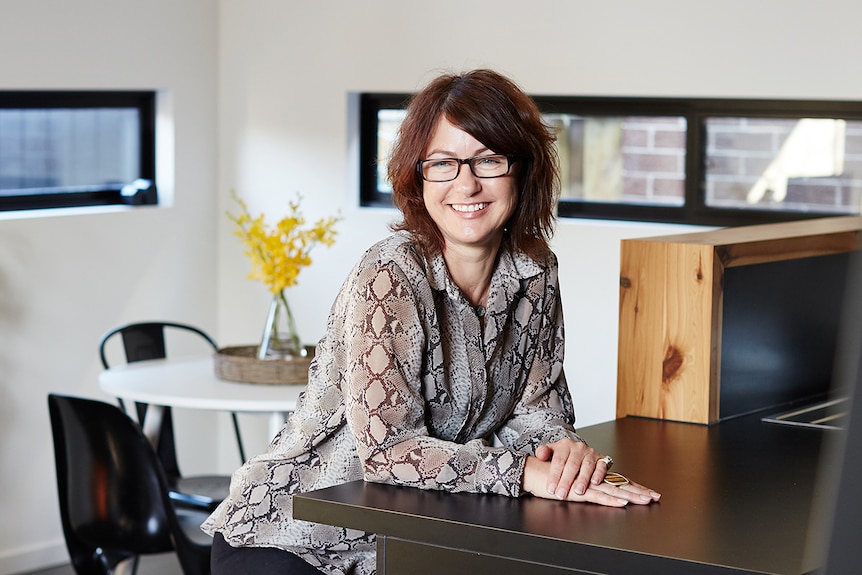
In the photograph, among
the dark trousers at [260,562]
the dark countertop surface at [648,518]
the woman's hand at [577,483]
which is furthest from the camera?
the dark trousers at [260,562]

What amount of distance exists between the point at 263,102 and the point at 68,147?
80 cm

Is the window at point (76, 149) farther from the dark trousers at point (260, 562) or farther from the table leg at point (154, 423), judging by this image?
the dark trousers at point (260, 562)

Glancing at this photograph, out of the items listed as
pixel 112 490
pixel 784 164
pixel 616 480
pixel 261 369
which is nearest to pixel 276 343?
pixel 261 369

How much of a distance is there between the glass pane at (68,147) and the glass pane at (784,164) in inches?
89.8

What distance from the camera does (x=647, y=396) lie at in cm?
232

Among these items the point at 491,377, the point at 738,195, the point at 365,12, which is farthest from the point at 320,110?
the point at 491,377

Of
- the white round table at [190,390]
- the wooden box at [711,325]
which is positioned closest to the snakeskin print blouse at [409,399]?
the wooden box at [711,325]

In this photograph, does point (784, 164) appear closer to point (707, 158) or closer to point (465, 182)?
point (707, 158)

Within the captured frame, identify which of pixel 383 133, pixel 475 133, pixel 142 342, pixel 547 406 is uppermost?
pixel 383 133

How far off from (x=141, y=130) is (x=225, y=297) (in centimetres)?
77

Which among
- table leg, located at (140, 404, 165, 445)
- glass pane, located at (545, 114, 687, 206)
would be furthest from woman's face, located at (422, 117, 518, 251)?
glass pane, located at (545, 114, 687, 206)

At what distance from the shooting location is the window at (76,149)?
444cm

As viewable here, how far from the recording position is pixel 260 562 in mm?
1879

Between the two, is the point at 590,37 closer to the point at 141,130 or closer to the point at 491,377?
the point at 141,130
